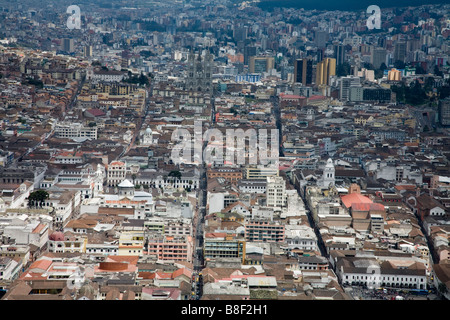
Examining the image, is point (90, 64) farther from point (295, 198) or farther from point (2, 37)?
point (295, 198)

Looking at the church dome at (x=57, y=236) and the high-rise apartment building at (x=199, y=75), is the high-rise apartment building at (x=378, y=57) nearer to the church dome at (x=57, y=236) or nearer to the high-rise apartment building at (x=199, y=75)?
the high-rise apartment building at (x=199, y=75)

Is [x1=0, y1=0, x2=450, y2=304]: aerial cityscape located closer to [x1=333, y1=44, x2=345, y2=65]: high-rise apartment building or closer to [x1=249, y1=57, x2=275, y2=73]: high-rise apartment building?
[x1=249, y1=57, x2=275, y2=73]: high-rise apartment building

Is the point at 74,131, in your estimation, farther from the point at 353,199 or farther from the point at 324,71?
the point at 324,71

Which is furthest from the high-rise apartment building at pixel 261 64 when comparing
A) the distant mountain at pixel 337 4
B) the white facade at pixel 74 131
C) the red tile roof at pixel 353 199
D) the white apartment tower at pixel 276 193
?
the white apartment tower at pixel 276 193

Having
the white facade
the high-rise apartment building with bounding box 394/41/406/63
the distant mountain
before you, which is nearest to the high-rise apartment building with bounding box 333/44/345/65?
the high-rise apartment building with bounding box 394/41/406/63

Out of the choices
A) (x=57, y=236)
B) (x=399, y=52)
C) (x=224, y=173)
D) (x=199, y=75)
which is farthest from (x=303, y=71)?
(x=57, y=236)

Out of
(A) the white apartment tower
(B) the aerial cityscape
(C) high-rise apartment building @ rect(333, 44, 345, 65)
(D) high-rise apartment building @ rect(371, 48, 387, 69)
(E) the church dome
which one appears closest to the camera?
(B) the aerial cityscape

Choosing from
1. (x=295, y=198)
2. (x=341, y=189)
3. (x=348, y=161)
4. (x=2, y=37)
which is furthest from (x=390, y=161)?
(x=2, y=37)
